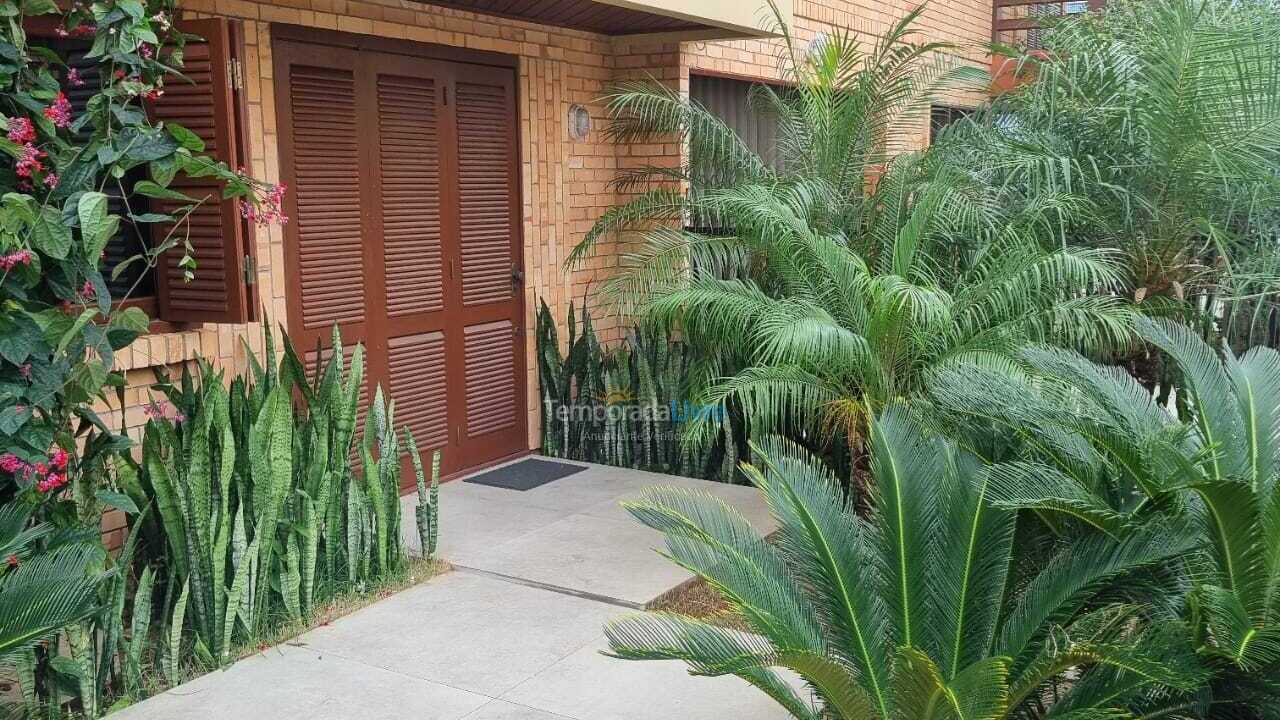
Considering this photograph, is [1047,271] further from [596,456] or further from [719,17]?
[596,456]

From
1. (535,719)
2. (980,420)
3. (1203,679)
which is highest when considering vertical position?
(980,420)

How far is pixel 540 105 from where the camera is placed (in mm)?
7297

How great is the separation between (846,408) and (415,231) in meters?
2.80

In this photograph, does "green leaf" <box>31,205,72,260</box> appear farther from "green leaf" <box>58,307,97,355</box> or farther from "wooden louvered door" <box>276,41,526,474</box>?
"wooden louvered door" <box>276,41,526,474</box>

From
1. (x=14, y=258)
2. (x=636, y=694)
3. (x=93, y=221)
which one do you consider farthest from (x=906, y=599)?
(x=14, y=258)

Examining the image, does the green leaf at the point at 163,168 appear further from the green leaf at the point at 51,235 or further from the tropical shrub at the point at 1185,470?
the tropical shrub at the point at 1185,470

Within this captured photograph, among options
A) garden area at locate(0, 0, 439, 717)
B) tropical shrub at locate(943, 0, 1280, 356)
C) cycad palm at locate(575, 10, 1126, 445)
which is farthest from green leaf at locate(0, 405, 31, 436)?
tropical shrub at locate(943, 0, 1280, 356)

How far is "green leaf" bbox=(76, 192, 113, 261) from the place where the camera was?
3564mm

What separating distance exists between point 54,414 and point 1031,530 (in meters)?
3.23

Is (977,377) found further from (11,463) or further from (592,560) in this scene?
(11,463)

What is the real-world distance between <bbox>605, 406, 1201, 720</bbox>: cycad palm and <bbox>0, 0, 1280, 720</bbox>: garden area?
0.04 feet

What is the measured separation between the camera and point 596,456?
738cm

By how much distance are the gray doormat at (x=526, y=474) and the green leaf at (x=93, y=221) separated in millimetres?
3403

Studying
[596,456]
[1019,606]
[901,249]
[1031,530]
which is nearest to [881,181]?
[901,249]
